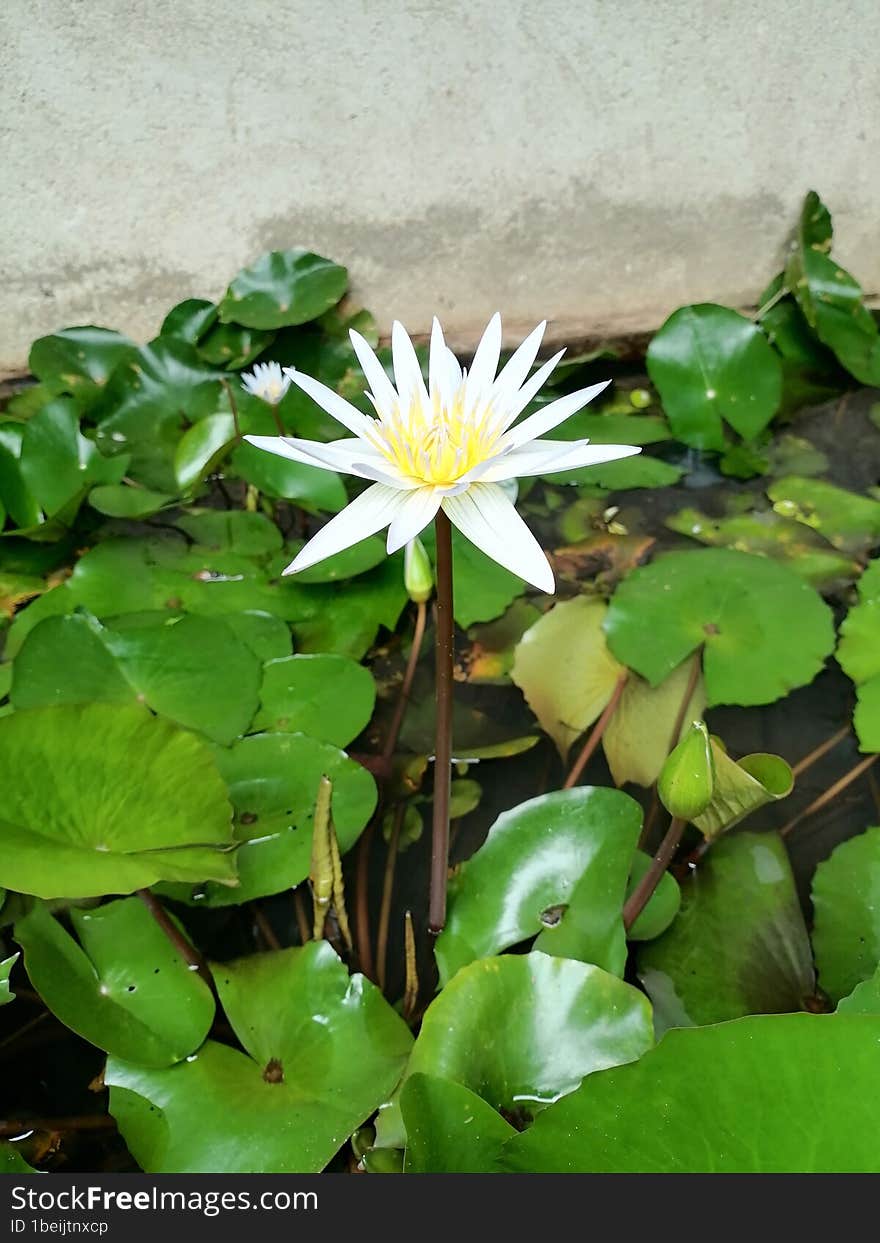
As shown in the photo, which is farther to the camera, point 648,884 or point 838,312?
point 838,312

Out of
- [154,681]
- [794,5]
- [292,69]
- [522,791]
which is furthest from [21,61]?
[522,791]

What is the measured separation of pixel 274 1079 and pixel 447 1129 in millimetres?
293

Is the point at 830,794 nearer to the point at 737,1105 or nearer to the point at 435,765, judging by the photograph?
the point at 435,765

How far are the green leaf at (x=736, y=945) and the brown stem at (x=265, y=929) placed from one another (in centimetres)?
51

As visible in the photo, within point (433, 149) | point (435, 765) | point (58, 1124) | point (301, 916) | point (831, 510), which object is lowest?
point (58, 1124)

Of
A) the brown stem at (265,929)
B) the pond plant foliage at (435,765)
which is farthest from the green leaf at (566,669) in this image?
the brown stem at (265,929)

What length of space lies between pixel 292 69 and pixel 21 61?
58 cm

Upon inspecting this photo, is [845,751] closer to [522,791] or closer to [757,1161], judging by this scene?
[522,791]

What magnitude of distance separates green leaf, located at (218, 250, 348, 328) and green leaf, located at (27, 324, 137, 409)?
29cm

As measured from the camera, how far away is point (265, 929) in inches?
46.1

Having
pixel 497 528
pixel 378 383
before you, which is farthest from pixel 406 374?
pixel 497 528

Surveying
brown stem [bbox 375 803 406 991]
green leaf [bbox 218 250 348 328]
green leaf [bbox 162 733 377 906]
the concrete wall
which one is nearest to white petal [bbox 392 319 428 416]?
green leaf [bbox 162 733 377 906]

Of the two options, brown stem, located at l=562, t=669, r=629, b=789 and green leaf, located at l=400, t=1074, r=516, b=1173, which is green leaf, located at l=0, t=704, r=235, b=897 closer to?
green leaf, located at l=400, t=1074, r=516, b=1173

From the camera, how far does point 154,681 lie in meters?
1.30
